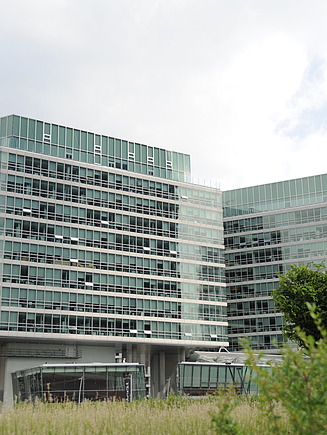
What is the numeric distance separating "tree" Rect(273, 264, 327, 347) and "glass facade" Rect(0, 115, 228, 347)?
1508 inches

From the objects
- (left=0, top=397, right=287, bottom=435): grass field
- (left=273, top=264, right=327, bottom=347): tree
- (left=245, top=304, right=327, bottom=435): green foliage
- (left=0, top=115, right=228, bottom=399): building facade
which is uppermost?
(left=0, top=115, right=228, bottom=399): building facade

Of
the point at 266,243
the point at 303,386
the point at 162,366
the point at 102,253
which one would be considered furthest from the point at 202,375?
the point at 303,386

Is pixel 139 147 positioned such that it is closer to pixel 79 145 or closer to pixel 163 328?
pixel 79 145

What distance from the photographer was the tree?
131 feet

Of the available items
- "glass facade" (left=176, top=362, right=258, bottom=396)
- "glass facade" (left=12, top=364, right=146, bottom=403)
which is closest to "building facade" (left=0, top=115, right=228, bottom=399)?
"glass facade" (left=176, top=362, right=258, bottom=396)

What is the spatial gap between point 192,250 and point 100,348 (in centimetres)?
1891

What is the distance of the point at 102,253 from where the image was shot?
262 ft

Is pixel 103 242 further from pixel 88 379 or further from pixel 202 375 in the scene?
pixel 88 379

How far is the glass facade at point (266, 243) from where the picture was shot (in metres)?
95.3

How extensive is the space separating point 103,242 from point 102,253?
1.56 m

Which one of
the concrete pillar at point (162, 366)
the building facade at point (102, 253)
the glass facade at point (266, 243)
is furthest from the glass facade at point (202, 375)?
the glass facade at point (266, 243)

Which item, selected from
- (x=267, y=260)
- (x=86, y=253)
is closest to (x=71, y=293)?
(x=86, y=253)

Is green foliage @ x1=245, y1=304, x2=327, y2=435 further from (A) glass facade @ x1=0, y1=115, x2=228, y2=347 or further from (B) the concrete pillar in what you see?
(B) the concrete pillar

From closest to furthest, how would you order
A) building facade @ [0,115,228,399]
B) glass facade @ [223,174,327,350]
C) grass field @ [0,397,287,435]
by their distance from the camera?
grass field @ [0,397,287,435] → building facade @ [0,115,228,399] → glass facade @ [223,174,327,350]
